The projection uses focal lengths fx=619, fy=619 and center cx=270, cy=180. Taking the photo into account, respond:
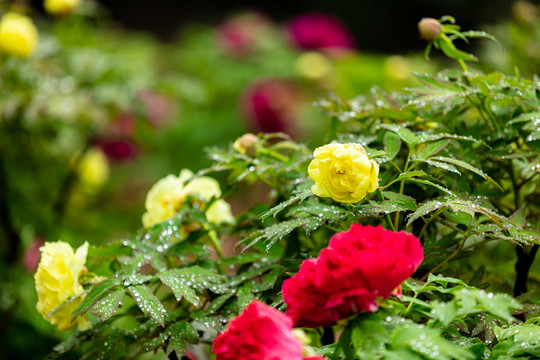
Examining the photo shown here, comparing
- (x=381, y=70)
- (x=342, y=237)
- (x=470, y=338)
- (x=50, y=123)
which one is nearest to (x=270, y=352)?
(x=342, y=237)

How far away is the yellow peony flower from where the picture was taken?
154 cm

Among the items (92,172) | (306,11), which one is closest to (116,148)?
(92,172)

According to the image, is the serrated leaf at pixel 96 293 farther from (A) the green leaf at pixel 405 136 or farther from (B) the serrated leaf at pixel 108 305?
(A) the green leaf at pixel 405 136

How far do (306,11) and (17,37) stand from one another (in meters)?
3.90

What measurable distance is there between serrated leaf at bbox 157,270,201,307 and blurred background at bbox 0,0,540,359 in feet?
1.26

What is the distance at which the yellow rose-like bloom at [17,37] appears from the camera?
1.34 meters

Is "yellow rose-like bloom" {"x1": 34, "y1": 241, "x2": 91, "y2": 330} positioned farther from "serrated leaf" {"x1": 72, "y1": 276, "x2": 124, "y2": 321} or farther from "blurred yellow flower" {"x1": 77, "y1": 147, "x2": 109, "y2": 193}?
"blurred yellow flower" {"x1": 77, "y1": 147, "x2": 109, "y2": 193}

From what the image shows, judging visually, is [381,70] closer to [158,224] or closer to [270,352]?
[158,224]

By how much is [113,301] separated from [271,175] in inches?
9.7

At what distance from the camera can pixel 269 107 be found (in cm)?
246

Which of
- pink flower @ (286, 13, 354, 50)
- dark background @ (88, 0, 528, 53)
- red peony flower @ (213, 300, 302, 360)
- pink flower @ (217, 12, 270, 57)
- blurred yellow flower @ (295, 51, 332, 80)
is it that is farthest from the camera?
dark background @ (88, 0, 528, 53)

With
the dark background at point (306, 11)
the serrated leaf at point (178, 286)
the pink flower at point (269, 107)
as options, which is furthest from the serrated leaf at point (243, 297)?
the dark background at point (306, 11)

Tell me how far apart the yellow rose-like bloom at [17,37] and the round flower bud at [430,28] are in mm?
951

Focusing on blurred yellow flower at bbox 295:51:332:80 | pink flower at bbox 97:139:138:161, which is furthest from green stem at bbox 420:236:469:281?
blurred yellow flower at bbox 295:51:332:80
